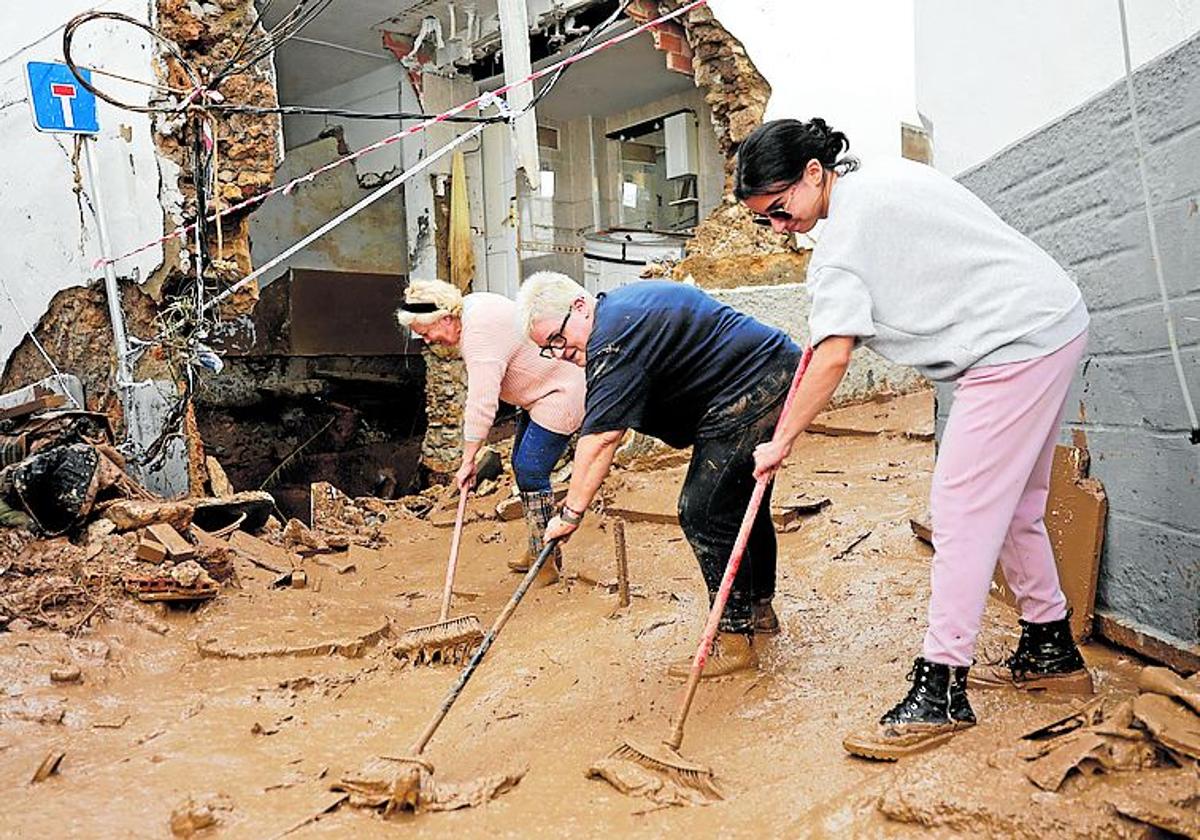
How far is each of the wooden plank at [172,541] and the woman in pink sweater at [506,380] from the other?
1.60m

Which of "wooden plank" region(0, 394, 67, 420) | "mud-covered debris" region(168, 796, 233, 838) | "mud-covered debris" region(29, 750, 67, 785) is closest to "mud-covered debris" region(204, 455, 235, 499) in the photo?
"wooden plank" region(0, 394, 67, 420)

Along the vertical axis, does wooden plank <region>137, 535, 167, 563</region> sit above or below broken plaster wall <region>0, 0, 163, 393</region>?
below

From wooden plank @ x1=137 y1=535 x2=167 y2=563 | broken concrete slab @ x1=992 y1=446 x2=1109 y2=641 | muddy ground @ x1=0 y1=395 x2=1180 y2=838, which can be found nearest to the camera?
muddy ground @ x1=0 y1=395 x2=1180 y2=838

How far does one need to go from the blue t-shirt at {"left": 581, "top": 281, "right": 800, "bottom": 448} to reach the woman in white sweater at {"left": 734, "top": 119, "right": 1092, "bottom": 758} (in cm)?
66

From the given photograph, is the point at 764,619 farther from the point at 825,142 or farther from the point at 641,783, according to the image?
the point at 825,142

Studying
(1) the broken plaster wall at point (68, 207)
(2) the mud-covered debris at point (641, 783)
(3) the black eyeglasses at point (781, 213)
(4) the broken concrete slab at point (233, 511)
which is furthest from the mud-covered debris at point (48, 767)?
(1) the broken plaster wall at point (68, 207)

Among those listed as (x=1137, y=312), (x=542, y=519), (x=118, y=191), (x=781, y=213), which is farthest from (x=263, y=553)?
(x=1137, y=312)

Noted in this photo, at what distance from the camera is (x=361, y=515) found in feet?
22.2

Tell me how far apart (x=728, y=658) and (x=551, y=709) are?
590 mm

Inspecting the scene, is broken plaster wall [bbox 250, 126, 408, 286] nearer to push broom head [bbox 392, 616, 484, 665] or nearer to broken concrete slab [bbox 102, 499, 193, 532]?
broken concrete slab [bbox 102, 499, 193, 532]

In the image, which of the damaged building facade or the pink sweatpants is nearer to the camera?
the pink sweatpants

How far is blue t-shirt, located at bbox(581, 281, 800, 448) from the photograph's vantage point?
2.69 m

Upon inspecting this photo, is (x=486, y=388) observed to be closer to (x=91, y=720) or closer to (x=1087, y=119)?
(x=91, y=720)

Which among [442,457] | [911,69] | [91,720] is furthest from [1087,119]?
[442,457]
